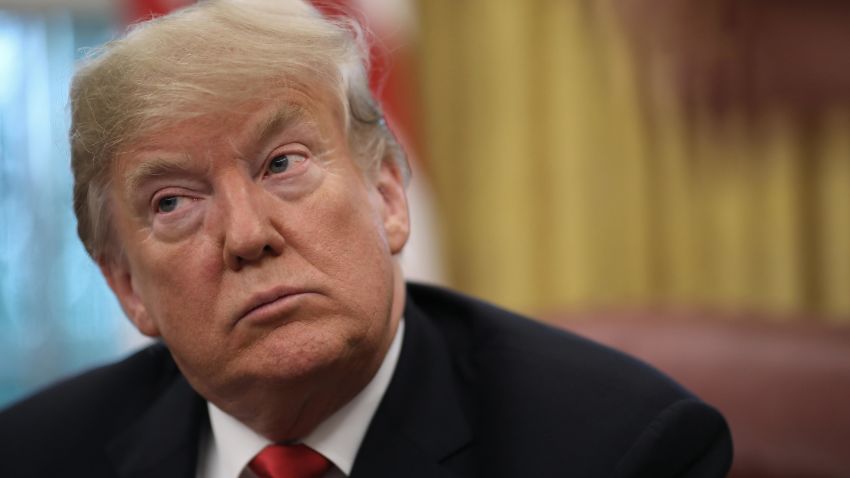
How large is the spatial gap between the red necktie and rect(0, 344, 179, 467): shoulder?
1.25 feet

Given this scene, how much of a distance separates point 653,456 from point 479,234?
3.30 m

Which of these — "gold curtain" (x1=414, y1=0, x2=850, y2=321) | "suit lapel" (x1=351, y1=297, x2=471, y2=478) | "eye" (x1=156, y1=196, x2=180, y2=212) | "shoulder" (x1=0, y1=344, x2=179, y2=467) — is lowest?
"gold curtain" (x1=414, y1=0, x2=850, y2=321)

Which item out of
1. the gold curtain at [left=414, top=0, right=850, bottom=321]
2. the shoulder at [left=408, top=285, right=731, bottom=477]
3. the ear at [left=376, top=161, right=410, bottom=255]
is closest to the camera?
the shoulder at [left=408, top=285, right=731, bottom=477]

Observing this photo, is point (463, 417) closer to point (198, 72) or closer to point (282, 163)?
point (282, 163)

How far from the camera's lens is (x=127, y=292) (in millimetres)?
1654

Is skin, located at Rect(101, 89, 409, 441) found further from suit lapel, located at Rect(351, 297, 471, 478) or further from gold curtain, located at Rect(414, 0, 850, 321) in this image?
Result: gold curtain, located at Rect(414, 0, 850, 321)

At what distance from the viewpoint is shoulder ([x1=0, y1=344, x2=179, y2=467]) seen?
6.05 feet

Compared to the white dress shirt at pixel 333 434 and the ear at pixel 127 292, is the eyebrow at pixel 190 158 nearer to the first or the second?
the ear at pixel 127 292

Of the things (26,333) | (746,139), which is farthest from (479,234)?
(26,333)

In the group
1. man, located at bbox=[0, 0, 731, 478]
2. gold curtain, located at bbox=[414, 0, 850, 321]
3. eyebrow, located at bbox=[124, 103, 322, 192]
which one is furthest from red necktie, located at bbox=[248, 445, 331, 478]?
gold curtain, located at bbox=[414, 0, 850, 321]

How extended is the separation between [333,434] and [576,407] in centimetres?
36

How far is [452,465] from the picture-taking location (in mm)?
1559

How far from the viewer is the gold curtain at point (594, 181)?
4.28 meters

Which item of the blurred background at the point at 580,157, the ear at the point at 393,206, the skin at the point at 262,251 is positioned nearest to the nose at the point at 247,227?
the skin at the point at 262,251
